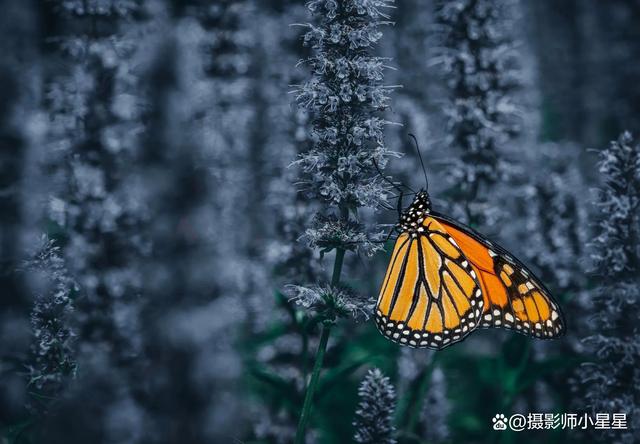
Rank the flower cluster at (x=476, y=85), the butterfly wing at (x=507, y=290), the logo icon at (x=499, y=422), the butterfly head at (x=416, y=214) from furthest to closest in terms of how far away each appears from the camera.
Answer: the flower cluster at (x=476, y=85)
the logo icon at (x=499, y=422)
the butterfly head at (x=416, y=214)
the butterfly wing at (x=507, y=290)

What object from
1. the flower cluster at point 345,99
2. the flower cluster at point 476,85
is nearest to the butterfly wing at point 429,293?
the flower cluster at point 476,85

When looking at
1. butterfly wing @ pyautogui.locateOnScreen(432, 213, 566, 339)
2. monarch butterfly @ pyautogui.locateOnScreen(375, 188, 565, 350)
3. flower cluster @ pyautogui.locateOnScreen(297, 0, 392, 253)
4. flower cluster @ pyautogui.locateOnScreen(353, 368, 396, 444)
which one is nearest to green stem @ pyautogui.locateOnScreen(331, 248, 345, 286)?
flower cluster @ pyautogui.locateOnScreen(297, 0, 392, 253)

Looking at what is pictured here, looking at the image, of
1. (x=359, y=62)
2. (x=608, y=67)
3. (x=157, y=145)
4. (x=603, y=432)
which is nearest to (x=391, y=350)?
(x=603, y=432)

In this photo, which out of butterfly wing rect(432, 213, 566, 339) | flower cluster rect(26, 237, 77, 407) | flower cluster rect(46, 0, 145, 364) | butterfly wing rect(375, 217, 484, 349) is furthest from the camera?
flower cluster rect(46, 0, 145, 364)

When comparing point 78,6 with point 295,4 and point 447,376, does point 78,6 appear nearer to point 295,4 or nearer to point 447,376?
point 295,4

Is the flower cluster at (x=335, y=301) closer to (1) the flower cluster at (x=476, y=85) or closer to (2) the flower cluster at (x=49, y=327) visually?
(2) the flower cluster at (x=49, y=327)

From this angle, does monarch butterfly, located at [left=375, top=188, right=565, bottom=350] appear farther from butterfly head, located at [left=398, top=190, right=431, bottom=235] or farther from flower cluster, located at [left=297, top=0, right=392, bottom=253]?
flower cluster, located at [left=297, top=0, right=392, bottom=253]
